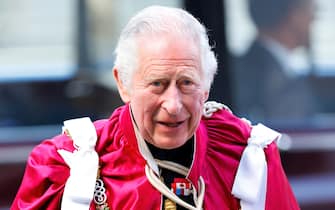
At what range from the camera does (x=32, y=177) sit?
2.43m

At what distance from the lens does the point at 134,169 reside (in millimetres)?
2383

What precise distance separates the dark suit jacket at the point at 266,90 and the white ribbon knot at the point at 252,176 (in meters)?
1.68

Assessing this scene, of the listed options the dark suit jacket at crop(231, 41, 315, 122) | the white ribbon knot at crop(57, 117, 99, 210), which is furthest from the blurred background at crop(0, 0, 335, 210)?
the white ribbon knot at crop(57, 117, 99, 210)

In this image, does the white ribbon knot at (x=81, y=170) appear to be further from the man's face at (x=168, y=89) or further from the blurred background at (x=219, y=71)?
the blurred background at (x=219, y=71)

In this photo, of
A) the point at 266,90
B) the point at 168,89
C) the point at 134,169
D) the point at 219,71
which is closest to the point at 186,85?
the point at 168,89

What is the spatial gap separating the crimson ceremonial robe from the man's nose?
0.20 metres

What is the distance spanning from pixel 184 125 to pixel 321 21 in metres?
2.06

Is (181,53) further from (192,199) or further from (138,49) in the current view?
(192,199)

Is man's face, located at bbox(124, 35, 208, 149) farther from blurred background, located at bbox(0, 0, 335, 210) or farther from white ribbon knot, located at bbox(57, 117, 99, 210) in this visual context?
blurred background, located at bbox(0, 0, 335, 210)

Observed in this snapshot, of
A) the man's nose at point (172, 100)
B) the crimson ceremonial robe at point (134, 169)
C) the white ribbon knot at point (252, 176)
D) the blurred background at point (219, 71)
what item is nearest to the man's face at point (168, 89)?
the man's nose at point (172, 100)

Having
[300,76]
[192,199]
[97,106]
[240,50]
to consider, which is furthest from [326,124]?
[192,199]

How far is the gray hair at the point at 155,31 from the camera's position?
7.38ft

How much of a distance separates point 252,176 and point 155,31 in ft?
1.71

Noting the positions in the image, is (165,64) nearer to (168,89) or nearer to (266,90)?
(168,89)
